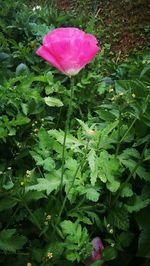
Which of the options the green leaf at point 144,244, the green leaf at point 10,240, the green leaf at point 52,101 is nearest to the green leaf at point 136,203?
the green leaf at point 144,244

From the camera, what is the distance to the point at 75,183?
1.34 metres

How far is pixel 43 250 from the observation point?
1302 millimetres

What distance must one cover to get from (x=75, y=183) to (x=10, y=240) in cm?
29

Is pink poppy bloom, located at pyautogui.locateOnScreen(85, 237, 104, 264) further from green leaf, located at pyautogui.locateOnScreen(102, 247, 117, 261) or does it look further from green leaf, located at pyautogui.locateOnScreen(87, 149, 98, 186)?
green leaf, located at pyautogui.locateOnScreen(87, 149, 98, 186)

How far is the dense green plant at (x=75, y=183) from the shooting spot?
130cm

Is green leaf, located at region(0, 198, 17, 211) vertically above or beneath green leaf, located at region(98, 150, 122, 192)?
beneath

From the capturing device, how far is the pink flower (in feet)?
3.63

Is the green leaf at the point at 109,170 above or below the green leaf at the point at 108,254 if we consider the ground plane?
above

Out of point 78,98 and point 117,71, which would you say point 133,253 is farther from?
point 117,71

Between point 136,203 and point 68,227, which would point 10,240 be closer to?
point 68,227

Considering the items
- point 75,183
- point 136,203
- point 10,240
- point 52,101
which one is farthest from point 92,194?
point 52,101

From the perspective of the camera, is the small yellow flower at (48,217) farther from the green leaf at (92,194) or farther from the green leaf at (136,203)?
the green leaf at (136,203)

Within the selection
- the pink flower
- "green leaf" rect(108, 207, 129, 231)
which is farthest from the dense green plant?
the pink flower

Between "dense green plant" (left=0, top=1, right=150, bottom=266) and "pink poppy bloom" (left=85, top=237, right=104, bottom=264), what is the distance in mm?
24
